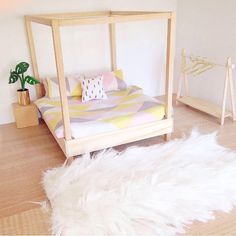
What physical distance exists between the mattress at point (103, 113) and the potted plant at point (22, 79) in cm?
15

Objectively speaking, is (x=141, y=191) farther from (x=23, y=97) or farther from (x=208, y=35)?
(x=208, y=35)

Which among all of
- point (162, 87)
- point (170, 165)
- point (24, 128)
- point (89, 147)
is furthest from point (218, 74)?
point (24, 128)

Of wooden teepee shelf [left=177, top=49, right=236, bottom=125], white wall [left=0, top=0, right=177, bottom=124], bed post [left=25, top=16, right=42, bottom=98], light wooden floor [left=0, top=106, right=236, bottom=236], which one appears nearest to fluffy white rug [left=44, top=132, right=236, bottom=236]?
light wooden floor [left=0, top=106, right=236, bottom=236]

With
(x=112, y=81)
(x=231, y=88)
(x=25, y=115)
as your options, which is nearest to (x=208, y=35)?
(x=231, y=88)

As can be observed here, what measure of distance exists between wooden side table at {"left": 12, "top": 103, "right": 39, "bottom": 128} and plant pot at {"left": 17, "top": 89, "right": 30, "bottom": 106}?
0.05m

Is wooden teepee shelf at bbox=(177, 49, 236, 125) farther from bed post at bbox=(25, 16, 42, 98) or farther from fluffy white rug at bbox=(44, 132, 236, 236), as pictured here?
bed post at bbox=(25, 16, 42, 98)

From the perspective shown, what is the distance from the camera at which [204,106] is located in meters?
3.04

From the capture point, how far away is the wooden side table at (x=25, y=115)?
2.86 meters

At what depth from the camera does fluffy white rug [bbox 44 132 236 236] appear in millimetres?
1554

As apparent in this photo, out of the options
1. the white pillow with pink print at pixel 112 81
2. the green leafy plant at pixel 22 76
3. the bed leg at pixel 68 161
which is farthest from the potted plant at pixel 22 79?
the bed leg at pixel 68 161

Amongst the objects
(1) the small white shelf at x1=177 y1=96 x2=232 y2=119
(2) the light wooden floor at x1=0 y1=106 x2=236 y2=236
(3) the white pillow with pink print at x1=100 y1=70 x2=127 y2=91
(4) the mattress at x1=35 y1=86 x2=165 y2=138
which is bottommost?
(2) the light wooden floor at x1=0 y1=106 x2=236 y2=236

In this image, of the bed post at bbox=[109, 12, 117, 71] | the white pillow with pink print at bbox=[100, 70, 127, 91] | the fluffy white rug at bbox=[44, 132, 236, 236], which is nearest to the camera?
the fluffy white rug at bbox=[44, 132, 236, 236]

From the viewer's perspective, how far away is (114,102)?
2.71 m

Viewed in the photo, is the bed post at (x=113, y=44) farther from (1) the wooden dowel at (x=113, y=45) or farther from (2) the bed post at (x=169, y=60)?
(2) the bed post at (x=169, y=60)
